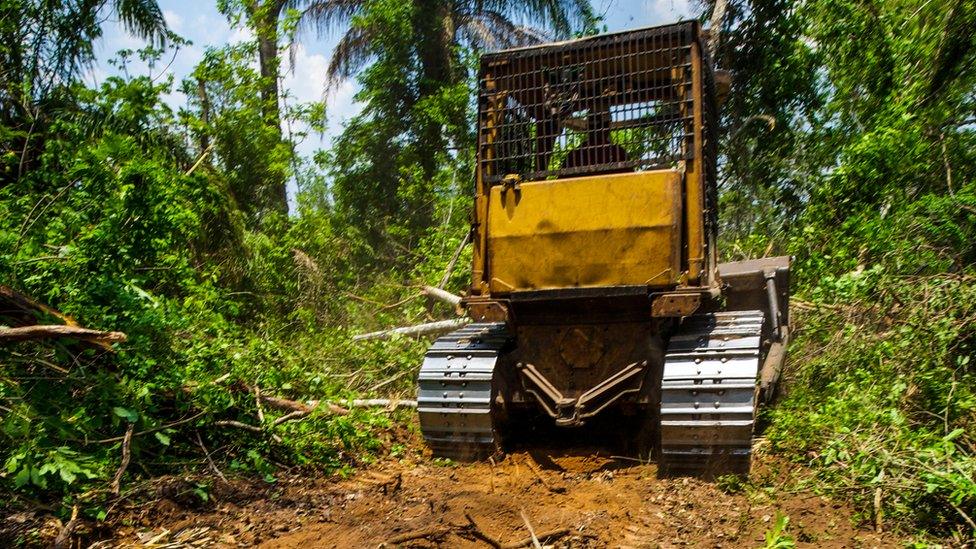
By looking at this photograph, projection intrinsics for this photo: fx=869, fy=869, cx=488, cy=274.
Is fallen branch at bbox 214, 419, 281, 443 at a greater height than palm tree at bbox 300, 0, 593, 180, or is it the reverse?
palm tree at bbox 300, 0, 593, 180

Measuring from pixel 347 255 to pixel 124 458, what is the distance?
13.4 metres

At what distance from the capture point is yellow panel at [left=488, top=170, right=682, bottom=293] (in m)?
6.22

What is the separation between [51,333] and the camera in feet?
15.5

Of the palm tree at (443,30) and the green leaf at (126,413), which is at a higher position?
the palm tree at (443,30)

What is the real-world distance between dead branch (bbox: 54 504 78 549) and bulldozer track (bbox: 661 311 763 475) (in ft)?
11.5

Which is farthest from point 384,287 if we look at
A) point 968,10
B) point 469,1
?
point 469,1

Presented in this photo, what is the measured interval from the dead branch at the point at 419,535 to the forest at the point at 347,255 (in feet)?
4.90

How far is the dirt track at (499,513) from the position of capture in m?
4.58

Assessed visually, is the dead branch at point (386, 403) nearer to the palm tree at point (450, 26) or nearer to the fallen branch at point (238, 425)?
the fallen branch at point (238, 425)

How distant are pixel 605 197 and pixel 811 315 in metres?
4.30

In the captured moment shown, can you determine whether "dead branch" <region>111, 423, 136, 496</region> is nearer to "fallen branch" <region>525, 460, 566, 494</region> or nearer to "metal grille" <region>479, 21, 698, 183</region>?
"fallen branch" <region>525, 460, 566, 494</region>

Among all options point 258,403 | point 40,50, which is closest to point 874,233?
point 258,403

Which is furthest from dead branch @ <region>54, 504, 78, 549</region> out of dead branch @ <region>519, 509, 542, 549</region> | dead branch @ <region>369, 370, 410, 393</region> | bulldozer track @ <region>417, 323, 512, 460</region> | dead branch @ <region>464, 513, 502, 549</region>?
dead branch @ <region>369, 370, 410, 393</region>

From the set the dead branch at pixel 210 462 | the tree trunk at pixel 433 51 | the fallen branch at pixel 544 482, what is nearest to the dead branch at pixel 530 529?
the fallen branch at pixel 544 482
